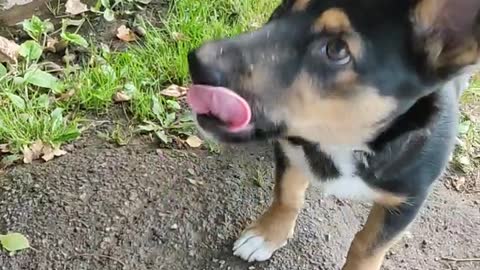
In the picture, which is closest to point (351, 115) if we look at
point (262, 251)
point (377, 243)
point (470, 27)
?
point (470, 27)

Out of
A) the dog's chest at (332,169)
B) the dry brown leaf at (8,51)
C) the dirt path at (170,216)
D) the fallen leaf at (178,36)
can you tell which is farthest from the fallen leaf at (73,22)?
the dog's chest at (332,169)

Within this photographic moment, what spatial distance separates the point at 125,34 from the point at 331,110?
1.61m

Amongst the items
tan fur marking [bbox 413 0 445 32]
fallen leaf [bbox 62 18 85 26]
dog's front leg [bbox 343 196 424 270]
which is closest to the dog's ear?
tan fur marking [bbox 413 0 445 32]

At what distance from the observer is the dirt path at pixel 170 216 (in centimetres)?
265

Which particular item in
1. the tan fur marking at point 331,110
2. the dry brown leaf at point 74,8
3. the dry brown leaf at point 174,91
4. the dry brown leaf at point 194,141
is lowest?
the dry brown leaf at point 194,141

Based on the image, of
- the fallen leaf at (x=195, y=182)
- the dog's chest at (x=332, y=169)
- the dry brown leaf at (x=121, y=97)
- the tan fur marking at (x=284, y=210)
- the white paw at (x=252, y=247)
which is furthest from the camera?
the dry brown leaf at (x=121, y=97)

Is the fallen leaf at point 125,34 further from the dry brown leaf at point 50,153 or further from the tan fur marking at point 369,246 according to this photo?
the tan fur marking at point 369,246

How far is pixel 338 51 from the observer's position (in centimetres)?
185

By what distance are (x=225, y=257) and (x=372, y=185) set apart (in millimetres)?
607

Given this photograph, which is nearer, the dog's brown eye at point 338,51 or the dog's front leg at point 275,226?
the dog's brown eye at point 338,51

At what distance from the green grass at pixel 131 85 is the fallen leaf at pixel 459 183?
2.95 feet

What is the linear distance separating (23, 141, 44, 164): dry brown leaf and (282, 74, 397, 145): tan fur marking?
3.80 ft

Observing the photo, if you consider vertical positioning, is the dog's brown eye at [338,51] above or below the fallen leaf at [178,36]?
above

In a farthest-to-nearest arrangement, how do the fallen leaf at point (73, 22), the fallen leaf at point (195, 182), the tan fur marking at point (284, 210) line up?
the fallen leaf at point (73, 22) → the fallen leaf at point (195, 182) → the tan fur marking at point (284, 210)
